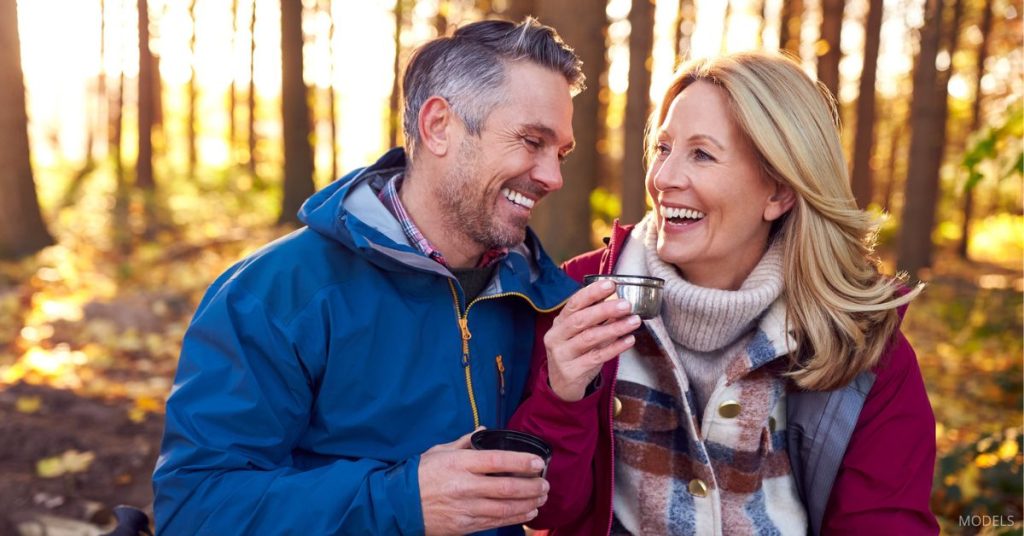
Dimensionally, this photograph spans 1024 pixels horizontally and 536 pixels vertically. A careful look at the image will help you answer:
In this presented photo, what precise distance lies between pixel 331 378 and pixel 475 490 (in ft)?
2.13

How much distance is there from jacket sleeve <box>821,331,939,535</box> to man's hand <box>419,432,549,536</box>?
112 cm

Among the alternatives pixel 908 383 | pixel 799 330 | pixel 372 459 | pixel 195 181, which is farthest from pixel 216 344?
pixel 195 181

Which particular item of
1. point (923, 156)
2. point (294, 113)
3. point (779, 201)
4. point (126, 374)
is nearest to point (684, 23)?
point (923, 156)

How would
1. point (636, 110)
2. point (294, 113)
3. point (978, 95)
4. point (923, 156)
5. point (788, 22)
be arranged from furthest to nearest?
point (978, 95), point (788, 22), point (294, 113), point (923, 156), point (636, 110)

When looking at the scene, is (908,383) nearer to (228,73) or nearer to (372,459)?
(372,459)

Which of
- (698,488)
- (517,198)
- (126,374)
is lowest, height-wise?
(126,374)

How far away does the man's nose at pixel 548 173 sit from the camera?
2.93 m

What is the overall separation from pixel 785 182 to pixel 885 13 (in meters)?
14.6

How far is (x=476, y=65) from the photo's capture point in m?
2.90

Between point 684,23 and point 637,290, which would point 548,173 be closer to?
point 637,290

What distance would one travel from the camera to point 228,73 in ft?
83.5

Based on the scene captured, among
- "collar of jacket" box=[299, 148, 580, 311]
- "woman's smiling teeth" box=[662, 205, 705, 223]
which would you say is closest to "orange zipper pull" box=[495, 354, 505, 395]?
"collar of jacket" box=[299, 148, 580, 311]

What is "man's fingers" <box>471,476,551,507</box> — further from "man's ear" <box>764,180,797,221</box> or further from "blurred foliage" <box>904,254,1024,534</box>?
"blurred foliage" <box>904,254,1024,534</box>

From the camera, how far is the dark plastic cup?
7.54 ft
